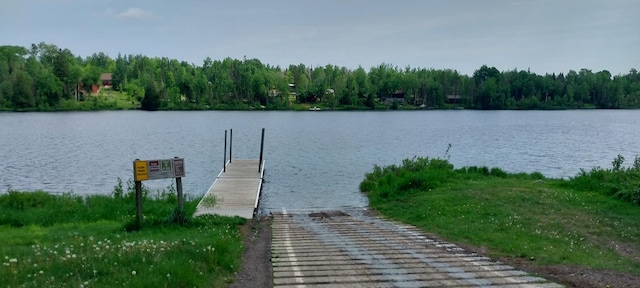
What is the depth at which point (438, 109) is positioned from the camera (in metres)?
179

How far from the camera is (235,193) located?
23.3 m

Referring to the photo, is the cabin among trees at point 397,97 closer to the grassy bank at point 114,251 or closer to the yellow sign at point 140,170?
the grassy bank at point 114,251

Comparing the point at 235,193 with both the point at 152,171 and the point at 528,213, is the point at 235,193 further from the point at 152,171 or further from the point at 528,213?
the point at 528,213

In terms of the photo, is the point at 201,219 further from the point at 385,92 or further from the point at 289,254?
the point at 385,92

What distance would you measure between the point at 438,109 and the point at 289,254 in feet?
572

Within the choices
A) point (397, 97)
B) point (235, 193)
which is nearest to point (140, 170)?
point (235, 193)

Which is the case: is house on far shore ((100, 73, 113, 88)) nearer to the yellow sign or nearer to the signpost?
the signpost

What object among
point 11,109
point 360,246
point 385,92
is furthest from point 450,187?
point 385,92

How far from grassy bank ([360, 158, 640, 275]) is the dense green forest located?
A: 12917 centimetres

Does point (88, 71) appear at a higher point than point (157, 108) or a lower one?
higher

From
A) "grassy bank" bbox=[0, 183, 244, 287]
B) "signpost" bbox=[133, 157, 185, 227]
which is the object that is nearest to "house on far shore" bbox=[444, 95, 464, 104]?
"grassy bank" bbox=[0, 183, 244, 287]

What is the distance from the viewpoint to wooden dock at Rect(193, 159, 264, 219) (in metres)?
18.5

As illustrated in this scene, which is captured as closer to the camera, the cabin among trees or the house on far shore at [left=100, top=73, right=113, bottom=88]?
the house on far shore at [left=100, top=73, right=113, bottom=88]

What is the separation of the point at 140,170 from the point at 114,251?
154 inches
